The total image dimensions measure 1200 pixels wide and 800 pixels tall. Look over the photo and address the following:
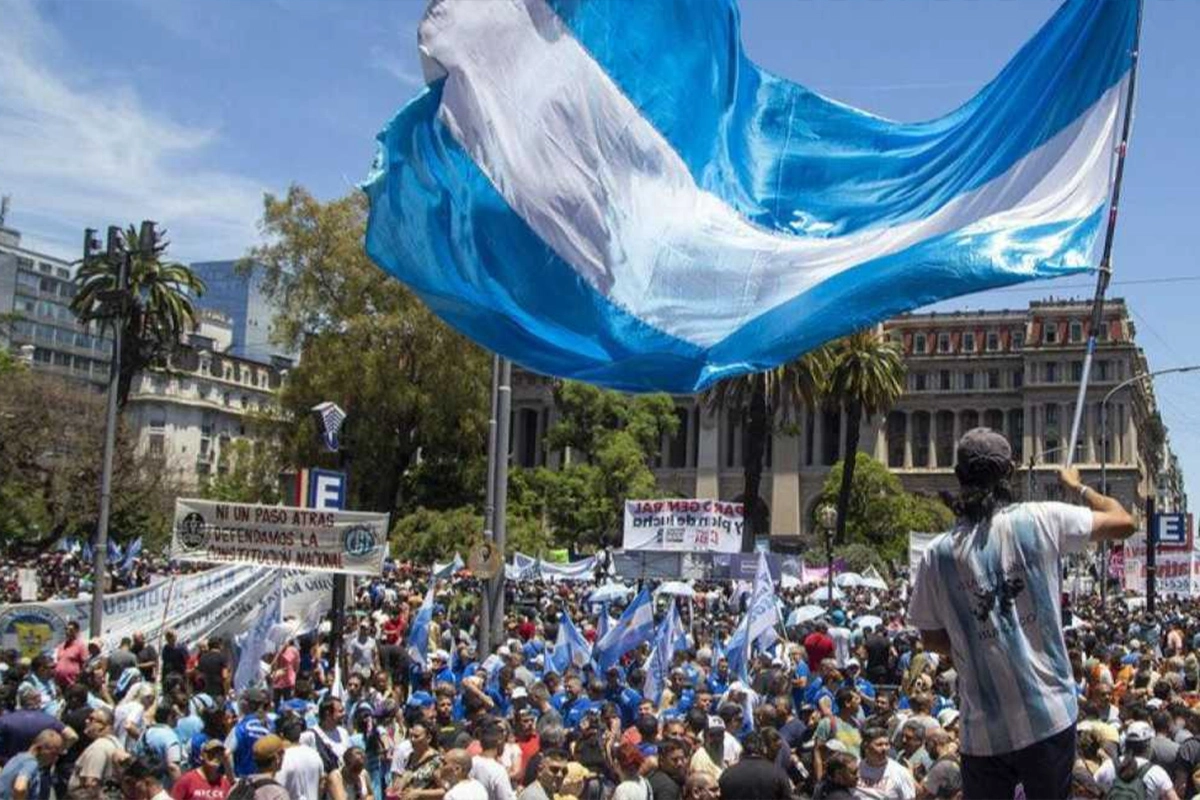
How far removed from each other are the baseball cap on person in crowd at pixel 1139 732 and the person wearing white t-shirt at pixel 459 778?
450 centimetres

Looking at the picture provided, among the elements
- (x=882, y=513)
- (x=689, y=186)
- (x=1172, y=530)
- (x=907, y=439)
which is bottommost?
(x=1172, y=530)

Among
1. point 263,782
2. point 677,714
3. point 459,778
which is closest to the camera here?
point 263,782

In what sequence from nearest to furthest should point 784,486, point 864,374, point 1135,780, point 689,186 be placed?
point 689,186 < point 1135,780 < point 864,374 < point 784,486

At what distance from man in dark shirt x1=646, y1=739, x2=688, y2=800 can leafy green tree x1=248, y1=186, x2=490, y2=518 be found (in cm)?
4217

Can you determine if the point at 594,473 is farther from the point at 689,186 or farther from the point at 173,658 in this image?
the point at 689,186

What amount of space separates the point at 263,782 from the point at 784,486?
306ft

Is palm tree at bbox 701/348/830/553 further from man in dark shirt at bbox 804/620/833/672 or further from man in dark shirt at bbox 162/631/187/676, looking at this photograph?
man in dark shirt at bbox 162/631/187/676

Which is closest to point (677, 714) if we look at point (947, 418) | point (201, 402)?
point (947, 418)

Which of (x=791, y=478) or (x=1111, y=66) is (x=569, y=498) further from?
(x=1111, y=66)

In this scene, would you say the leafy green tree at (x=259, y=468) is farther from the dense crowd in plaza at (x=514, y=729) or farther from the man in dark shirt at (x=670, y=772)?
the man in dark shirt at (x=670, y=772)

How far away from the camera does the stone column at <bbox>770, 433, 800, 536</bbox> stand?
99312mm

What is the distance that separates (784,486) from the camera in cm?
9981

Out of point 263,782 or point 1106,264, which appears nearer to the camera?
point 1106,264

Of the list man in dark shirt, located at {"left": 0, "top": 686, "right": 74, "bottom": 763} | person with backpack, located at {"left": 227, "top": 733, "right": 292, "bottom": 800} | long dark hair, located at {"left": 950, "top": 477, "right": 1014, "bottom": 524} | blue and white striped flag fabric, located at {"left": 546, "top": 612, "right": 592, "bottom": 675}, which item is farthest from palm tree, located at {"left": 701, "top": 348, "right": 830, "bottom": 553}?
long dark hair, located at {"left": 950, "top": 477, "right": 1014, "bottom": 524}
